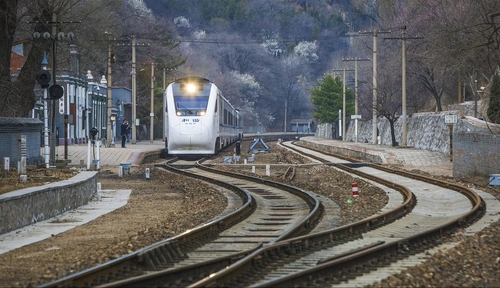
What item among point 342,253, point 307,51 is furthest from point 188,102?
point 307,51

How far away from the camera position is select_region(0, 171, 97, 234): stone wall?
53.7 feet

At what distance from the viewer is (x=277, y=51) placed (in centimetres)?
18950

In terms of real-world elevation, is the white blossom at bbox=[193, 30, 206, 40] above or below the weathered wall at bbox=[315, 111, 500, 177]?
above

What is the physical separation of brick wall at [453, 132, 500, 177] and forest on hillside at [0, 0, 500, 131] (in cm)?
319

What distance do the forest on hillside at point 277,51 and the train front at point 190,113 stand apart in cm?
537

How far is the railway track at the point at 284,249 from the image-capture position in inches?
411

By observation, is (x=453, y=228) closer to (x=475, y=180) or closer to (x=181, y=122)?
(x=475, y=180)

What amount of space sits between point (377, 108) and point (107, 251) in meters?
51.9

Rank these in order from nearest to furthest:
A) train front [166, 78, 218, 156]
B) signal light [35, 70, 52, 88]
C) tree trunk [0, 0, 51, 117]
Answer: signal light [35, 70, 52, 88] → tree trunk [0, 0, 51, 117] → train front [166, 78, 218, 156]

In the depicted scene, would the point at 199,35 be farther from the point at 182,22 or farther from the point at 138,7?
the point at 138,7

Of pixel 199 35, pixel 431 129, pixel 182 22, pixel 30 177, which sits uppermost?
pixel 182 22

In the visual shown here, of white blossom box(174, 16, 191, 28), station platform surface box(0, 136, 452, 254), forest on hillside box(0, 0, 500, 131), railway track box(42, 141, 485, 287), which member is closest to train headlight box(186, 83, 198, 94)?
station platform surface box(0, 136, 452, 254)

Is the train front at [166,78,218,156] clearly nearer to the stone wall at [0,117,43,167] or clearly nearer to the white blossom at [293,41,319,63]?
the stone wall at [0,117,43,167]

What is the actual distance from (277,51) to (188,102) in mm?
144772
